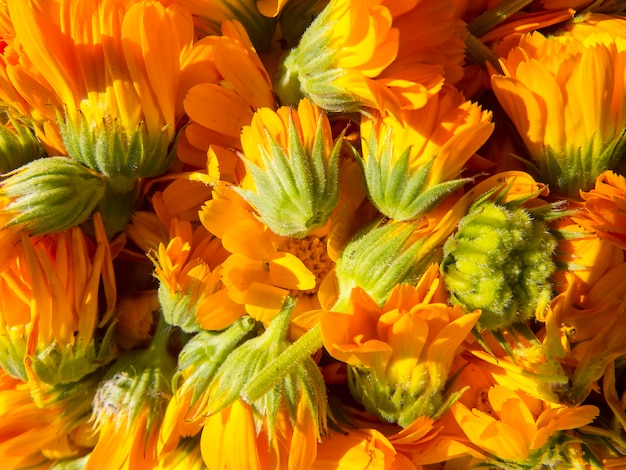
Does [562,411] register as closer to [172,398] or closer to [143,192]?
[172,398]

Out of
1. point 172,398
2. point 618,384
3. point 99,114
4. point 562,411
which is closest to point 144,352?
point 172,398

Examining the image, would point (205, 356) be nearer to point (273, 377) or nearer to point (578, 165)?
point (273, 377)

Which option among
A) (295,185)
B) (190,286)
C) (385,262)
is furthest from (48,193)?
(385,262)

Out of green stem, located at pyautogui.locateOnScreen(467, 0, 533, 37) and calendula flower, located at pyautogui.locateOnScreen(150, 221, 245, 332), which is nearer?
calendula flower, located at pyautogui.locateOnScreen(150, 221, 245, 332)

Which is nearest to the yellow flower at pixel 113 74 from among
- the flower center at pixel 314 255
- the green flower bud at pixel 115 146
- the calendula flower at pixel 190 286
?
the green flower bud at pixel 115 146

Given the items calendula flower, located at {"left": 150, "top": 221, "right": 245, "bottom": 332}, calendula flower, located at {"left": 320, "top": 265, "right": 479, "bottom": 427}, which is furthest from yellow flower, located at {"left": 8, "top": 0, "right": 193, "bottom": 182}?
calendula flower, located at {"left": 320, "top": 265, "right": 479, "bottom": 427}

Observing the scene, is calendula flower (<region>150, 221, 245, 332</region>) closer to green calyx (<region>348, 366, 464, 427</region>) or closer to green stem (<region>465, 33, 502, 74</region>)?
green calyx (<region>348, 366, 464, 427</region>)
